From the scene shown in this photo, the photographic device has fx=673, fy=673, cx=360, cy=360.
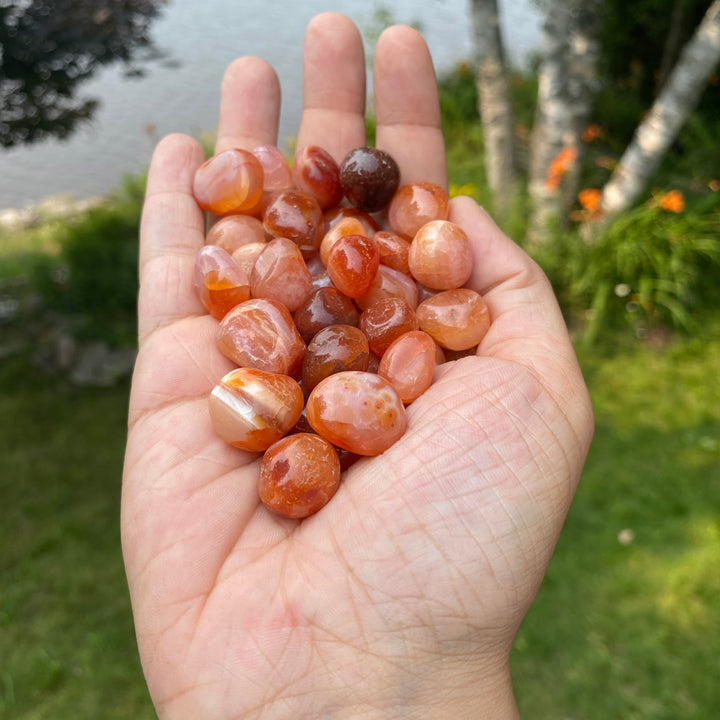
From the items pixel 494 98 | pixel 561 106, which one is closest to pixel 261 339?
pixel 561 106

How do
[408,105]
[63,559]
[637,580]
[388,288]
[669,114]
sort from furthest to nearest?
1. [669,114]
2. [63,559]
3. [637,580]
4. [408,105]
5. [388,288]

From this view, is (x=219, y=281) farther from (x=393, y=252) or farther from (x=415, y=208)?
(x=415, y=208)

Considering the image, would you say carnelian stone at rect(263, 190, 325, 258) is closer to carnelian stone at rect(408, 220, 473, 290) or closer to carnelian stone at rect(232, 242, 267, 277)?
carnelian stone at rect(232, 242, 267, 277)

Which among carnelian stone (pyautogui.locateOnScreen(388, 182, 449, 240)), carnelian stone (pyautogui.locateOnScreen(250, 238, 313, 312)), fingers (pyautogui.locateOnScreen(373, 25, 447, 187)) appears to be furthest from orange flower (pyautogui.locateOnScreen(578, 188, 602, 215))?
carnelian stone (pyautogui.locateOnScreen(250, 238, 313, 312))

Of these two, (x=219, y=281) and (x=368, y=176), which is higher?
(x=368, y=176)

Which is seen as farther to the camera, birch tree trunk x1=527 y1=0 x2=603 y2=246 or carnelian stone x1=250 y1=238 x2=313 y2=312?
birch tree trunk x1=527 y1=0 x2=603 y2=246

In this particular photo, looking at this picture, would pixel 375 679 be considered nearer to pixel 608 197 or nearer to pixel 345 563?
pixel 345 563
